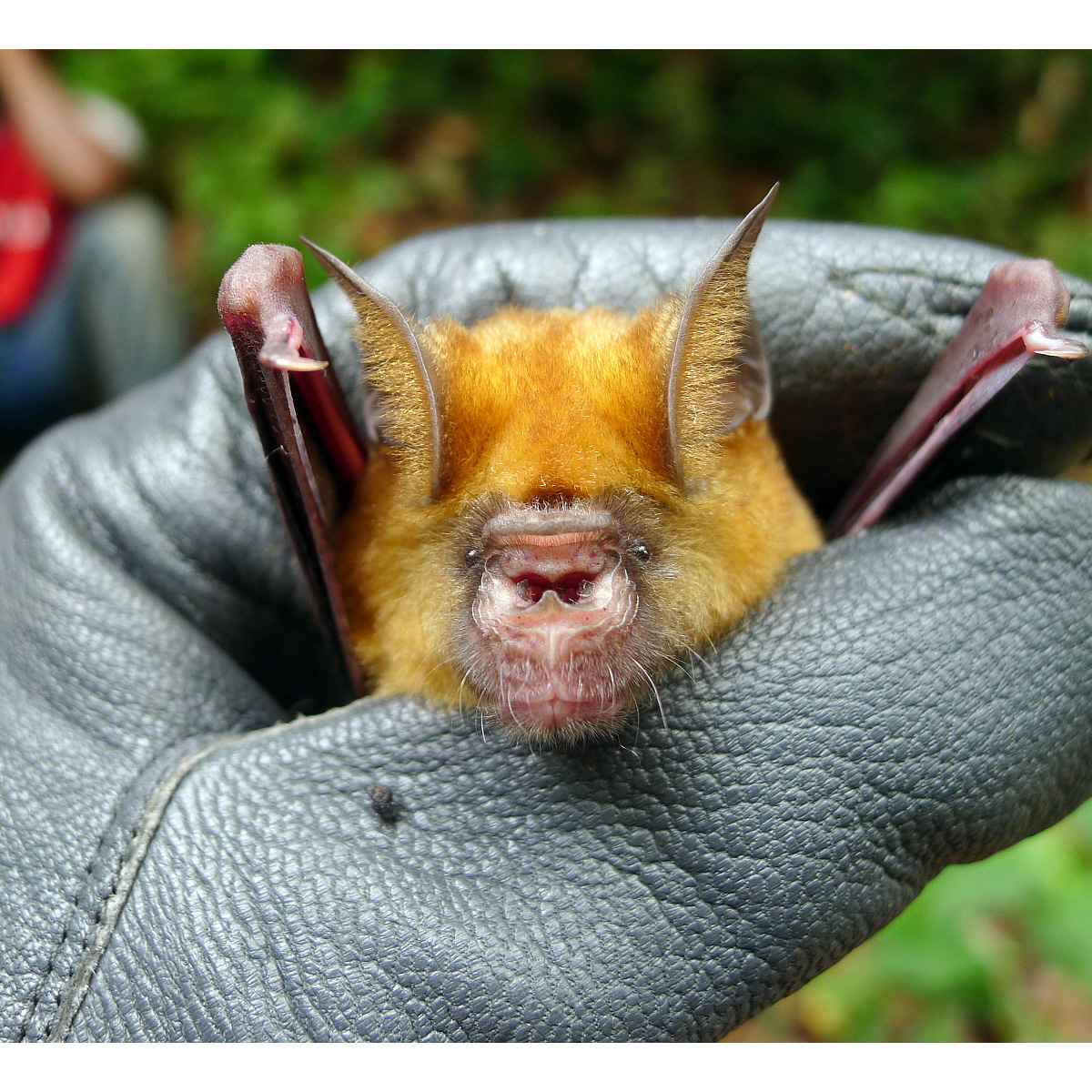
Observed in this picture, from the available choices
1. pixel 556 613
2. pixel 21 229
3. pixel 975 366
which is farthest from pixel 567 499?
pixel 21 229

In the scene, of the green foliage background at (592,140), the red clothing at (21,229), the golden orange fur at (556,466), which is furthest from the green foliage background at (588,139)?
the golden orange fur at (556,466)

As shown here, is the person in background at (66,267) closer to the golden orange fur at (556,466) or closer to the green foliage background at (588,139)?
the green foliage background at (588,139)

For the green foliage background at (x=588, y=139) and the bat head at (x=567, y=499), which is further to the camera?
the green foliage background at (x=588, y=139)

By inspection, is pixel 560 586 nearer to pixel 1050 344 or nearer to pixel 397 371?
pixel 397 371

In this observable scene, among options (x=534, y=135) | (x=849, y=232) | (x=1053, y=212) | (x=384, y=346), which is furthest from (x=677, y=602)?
(x=534, y=135)

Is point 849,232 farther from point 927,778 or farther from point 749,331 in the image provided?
point 927,778

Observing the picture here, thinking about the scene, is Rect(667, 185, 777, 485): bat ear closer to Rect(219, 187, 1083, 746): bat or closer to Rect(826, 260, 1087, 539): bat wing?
Rect(219, 187, 1083, 746): bat

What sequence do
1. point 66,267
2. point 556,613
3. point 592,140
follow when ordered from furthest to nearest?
point 592,140 → point 66,267 → point 556,613

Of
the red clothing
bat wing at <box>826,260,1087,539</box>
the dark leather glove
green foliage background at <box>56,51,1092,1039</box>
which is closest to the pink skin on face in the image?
the dark leather glove
